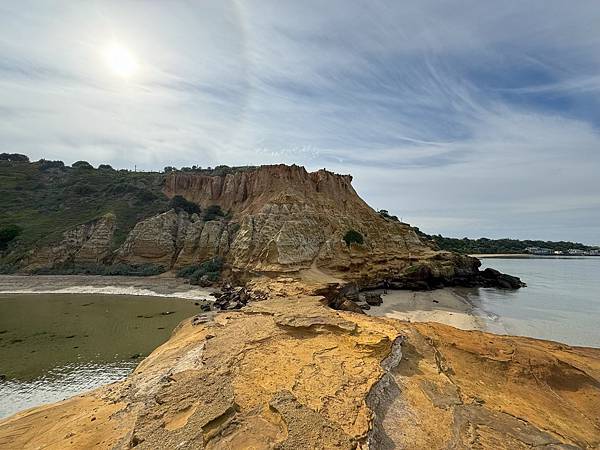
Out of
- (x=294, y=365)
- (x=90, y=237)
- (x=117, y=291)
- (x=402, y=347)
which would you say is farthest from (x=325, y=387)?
(x=90, y=237)

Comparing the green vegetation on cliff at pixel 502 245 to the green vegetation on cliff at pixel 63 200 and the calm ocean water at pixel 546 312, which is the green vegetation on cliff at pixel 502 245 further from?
the green vegetation on cliff at pixel 63 200

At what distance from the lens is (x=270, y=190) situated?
4200 cm

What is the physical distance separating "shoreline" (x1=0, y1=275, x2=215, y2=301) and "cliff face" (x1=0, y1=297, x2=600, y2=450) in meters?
19.0

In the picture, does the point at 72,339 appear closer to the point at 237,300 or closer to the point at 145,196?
the point at 237,300

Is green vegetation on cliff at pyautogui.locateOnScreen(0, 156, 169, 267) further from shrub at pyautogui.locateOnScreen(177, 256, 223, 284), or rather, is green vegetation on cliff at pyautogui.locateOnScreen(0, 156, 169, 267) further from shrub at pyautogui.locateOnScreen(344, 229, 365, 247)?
shrub at pyautogui.locateOnScreen(344, 229, 365, 247)

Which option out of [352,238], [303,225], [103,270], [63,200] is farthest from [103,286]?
[352,238]

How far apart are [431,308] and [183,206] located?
33.7 m

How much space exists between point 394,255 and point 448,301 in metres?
8.86

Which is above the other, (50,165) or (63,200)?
(50,165)

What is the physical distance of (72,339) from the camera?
54.5ft

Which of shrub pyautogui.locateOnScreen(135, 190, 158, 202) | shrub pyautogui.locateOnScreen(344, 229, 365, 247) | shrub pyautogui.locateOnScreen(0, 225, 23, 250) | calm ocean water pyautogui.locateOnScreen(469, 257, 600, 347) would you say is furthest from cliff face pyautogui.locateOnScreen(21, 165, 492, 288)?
shrub pyautogui.locateOnScreen(135, 190, 158, 202)

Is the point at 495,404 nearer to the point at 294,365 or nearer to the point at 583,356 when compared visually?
the point at 294,365

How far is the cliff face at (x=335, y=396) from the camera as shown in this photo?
18.0 ft

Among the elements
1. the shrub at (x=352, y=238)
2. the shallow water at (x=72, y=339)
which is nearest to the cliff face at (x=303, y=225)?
the shrub at (x=352, y=238)
